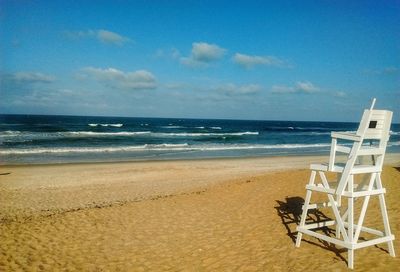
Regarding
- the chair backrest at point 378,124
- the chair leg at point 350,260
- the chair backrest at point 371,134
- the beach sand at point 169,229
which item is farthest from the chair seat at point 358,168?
the beach sand at point 169,229

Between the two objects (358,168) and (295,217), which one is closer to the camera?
(358,168)

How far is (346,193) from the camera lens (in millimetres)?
5363

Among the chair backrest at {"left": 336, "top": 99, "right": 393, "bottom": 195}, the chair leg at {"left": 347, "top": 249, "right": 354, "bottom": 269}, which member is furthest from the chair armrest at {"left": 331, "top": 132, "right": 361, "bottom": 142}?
the chair leg at {"left": 347, "top": 249, "right": 354, "bottom": 269}

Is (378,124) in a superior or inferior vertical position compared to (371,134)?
superior

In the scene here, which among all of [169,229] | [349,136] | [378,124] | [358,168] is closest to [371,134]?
[378,124]

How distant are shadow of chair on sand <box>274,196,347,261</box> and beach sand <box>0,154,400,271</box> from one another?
0.03m

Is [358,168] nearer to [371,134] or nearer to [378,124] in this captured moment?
[371,134]

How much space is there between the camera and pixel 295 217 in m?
8.48

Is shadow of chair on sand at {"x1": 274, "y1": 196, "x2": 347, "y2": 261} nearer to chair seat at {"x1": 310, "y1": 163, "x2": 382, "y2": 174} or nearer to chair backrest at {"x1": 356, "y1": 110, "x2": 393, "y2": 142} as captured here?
chair seat at {"x1": 310, "y1": 163, "x2": 382, "y2": 174}

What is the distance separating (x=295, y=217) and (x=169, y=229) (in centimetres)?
290

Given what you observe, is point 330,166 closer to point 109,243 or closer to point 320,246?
point 320,246

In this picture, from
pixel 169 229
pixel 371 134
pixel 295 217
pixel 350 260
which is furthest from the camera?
pixel 295 217

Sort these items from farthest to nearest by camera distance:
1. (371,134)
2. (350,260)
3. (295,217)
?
(295,217)
(371,134)
(350,260)

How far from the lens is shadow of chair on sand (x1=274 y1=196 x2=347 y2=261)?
6.35m
